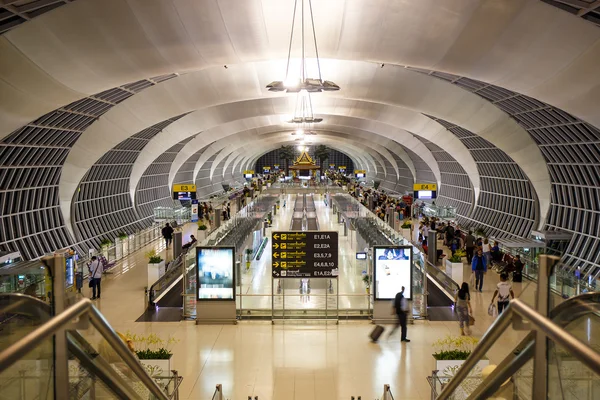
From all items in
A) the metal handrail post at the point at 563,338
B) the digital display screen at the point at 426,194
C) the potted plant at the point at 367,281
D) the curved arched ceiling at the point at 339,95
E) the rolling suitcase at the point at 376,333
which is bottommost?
the rolling suitcase at the point at 376,333

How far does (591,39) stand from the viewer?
14.6 metres

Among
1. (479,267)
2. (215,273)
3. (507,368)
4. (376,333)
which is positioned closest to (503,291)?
(376,333)

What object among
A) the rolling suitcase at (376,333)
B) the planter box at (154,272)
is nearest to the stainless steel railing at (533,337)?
the rolling suitcase at (376,333)

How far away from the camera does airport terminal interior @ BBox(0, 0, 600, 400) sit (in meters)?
3.08

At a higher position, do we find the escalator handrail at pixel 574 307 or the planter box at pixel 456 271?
the escalator handrail at pixel 574 307

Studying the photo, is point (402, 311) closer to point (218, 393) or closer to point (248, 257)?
point (218, 393)

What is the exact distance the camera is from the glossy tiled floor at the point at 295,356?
10.1 metres

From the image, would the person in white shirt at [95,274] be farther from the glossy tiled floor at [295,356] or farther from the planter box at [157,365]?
the planter box at [157,365]

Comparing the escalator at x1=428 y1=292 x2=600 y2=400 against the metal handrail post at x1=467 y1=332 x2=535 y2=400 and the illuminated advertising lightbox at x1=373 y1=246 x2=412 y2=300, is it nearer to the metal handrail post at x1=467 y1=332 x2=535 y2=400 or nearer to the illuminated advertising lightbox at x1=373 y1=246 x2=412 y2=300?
the metal handrail post at x1=467 y1=332 x2=535 y2=400

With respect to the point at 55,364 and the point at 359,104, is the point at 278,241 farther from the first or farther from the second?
the point at 359,104

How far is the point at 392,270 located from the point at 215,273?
430 cm

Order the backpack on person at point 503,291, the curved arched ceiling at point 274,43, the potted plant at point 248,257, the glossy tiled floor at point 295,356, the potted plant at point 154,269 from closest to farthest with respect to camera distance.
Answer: the glossy tiled floor at point 295,356 < the backpack on person at point 503,291 < the curved arched ceiling at point 274,43 < the potted plant at point 154,269 < the potted plant at point 248,257

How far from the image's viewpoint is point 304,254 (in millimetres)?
14742

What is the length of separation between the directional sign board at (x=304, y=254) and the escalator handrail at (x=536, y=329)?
1090cm
